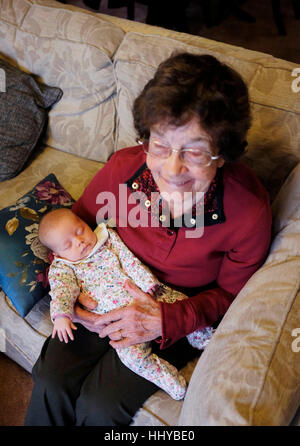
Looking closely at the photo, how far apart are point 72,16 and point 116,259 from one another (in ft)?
3.65

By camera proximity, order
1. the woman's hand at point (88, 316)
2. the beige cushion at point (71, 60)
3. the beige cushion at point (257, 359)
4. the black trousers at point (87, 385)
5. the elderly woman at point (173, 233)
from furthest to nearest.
Result: 1. the beige cushion at point (71, 60)
2. the woman's hand at point (88, 316)
3. the black trousers at point (87, 385)
4. the elderly woman at point (173, 233)
5. the beige cushion at point (257, 359)

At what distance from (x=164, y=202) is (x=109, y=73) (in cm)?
73

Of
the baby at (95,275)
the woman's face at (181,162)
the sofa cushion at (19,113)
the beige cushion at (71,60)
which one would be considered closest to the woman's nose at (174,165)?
the woman's face at (181,162)

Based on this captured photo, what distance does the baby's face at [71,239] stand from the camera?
126 centimetres

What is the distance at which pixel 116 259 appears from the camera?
51.4 inches

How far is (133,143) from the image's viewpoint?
1.64 metres

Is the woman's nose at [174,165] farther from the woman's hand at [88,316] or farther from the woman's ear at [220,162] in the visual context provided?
the woman's hand at [88,316]

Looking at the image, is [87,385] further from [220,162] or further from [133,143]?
[133,143]

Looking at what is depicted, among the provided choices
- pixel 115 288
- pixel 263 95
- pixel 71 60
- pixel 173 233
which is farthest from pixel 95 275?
pixel 71 60

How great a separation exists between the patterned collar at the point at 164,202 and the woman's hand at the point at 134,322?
25 centimetres

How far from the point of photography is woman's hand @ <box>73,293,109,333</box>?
1.23 m

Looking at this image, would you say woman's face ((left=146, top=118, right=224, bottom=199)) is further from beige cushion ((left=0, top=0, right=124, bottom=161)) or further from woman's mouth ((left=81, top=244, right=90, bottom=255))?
beige cushion ((left=0, top=0, right=124, bottom=161))

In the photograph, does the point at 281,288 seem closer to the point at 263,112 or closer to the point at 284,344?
the point at 284,344
